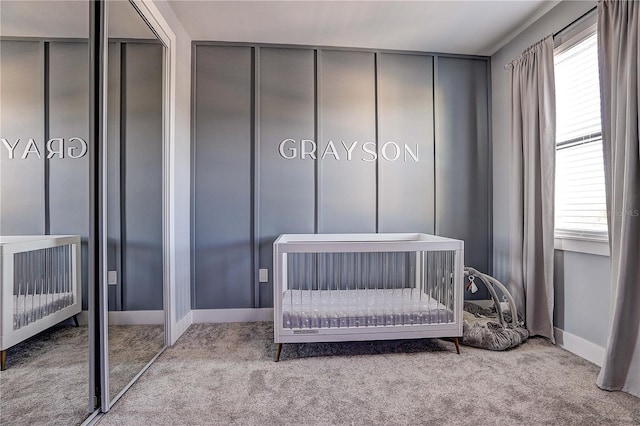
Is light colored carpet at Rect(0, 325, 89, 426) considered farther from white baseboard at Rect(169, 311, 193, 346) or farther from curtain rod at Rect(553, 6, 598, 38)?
curtain rod at Rect(553, 6, 598, 38)

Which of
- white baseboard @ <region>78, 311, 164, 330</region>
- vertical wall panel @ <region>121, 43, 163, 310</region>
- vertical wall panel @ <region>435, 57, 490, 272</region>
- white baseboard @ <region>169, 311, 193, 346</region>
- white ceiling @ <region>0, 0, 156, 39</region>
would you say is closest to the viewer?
white ceiling @ <region>0, 0, 156, 39</region>

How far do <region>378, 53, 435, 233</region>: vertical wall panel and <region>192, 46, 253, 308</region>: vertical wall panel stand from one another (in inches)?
48.4

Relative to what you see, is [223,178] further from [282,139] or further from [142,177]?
[142,177]

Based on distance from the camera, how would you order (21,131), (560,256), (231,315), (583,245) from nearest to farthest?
(21,131)
(583,245)
(560,256)
(231,315)

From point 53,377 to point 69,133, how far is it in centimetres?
101

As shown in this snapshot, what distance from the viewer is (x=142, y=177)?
1856 millimetres

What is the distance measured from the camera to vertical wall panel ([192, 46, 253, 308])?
Answer: 2609 millimetres

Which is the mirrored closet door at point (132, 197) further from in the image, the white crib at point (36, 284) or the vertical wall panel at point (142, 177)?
the white crib at point (36, 284)

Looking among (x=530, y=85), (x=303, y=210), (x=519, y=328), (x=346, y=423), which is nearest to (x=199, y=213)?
(x=303, y=210)

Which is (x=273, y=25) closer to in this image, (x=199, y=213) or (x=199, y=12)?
(x=199, y=12)

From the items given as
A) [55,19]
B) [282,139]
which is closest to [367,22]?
[282,139]

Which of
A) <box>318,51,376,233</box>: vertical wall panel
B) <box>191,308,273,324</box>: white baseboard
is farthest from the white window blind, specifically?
<box>191,308,273,324</box>: white baseboard

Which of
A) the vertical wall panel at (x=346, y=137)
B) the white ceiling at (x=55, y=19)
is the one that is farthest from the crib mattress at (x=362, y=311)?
the white ceiling at (x=55, y=19)

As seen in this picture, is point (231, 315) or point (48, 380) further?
point (231, 315)
